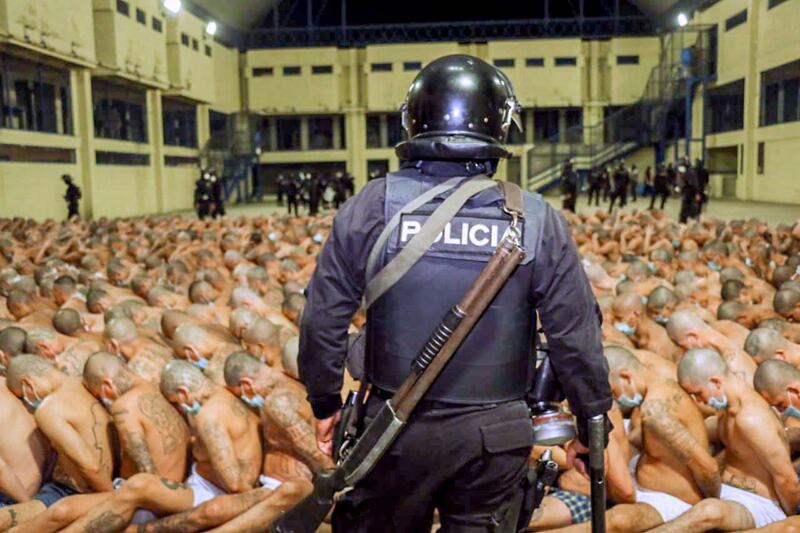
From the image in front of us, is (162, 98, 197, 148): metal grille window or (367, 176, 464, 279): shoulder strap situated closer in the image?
(367, 176, 464, 279): shoulder strap

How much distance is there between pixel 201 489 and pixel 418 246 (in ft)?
7.85

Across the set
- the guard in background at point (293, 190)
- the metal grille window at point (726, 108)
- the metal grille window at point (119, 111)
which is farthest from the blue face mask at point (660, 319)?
the metal grille window at point (726, 108)

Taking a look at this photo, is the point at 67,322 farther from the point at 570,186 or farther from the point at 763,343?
the point at 570,186

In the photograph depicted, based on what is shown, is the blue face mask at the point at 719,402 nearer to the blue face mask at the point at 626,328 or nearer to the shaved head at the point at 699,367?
the shaved head at the point at 699,367

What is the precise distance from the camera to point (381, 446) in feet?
7.49

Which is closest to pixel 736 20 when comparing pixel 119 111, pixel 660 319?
pixel 119 111

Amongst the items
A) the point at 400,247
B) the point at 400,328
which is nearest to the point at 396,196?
the point at 400,247

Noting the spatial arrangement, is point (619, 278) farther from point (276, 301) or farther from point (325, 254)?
point (325, 254)

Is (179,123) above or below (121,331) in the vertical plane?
above

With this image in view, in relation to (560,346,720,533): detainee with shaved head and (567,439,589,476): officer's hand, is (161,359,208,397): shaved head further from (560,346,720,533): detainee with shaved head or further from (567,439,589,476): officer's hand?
(567,439,589,476): officer's hand

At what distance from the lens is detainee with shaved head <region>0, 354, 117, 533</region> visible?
3.83 metres

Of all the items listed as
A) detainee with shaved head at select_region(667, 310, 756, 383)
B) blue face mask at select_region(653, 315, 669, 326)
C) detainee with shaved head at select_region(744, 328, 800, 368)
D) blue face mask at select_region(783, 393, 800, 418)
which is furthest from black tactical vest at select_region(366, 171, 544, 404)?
blue face mask at select_region(653, 315, 669, 326)

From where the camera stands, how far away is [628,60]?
32.4 metres

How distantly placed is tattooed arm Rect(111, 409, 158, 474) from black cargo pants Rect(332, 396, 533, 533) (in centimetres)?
184
